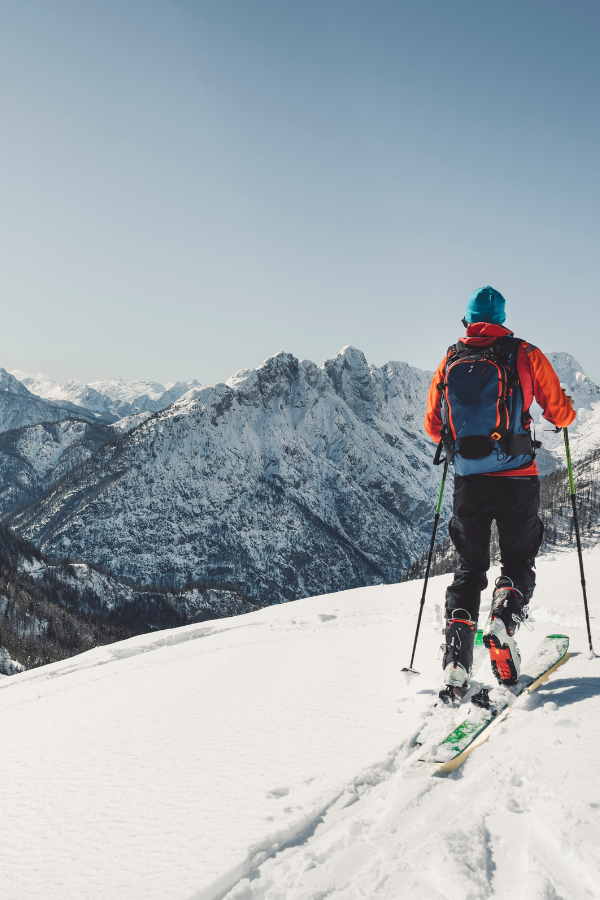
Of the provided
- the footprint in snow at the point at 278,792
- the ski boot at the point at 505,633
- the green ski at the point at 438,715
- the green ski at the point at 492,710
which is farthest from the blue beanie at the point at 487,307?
the footprint in snow at the point at 278,792

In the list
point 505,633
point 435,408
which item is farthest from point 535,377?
point 505,633

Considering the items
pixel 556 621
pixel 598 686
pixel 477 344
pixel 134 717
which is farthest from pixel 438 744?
pixel 556 621

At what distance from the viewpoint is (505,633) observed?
15.0ft

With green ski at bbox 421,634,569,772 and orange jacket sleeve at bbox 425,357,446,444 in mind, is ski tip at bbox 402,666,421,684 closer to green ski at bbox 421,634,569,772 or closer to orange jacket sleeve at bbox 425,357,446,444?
green ski at bbox 421,634,569,772

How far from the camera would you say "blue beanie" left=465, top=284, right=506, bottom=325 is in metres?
5.14

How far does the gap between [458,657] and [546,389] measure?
290 centimetres

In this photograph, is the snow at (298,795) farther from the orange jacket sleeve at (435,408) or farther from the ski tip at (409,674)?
the orange jacket sleeve at (435,408)

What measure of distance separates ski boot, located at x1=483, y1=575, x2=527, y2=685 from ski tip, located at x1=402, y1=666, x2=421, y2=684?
0.93 metres

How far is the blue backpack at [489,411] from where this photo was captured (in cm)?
471

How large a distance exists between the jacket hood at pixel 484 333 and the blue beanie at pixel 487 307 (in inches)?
4.0

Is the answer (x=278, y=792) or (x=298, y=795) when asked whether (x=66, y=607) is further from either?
(x=298, y=795)

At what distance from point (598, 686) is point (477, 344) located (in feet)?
11.3

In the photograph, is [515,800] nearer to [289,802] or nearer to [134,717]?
[289,802]

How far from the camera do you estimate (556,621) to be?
723cm
